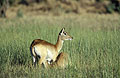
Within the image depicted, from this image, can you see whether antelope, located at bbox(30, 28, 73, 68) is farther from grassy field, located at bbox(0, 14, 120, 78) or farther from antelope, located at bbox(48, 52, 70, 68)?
grassy field, located at bbox(0, 14, 120, 78)

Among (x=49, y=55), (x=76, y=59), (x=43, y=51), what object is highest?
(x=43, y=51)

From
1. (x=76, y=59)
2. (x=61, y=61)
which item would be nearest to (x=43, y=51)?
(x=61, y=61)

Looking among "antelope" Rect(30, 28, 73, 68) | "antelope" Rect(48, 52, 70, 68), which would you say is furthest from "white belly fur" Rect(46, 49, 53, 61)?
"antelope" Rect(48, 52, 70, 68)

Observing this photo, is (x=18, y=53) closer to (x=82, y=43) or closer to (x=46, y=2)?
(x=82, y=43)

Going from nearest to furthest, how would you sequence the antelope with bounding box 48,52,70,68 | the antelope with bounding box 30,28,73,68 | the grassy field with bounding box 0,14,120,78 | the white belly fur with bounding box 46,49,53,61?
the grassy field with bounding box 0,14,120,78 < the antelope with bounding box 30,28,73,68 < the white belly fur with bounding box 46,49,53,61 < the antelope with bounding box 48,52,70,68

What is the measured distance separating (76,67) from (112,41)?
2338 millimetres

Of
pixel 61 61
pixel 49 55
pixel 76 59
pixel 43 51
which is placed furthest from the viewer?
pixel 76 59

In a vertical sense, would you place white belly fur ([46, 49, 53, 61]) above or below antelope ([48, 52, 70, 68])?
above

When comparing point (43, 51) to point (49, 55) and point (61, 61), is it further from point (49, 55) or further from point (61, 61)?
point (61, 61)

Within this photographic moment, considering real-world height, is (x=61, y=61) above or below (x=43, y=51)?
below

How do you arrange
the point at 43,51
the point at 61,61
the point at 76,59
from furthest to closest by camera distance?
1. the point at 76,59
2. the point at 61,61
3. the point at 43,51

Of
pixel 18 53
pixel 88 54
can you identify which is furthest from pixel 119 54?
pixel 18 53

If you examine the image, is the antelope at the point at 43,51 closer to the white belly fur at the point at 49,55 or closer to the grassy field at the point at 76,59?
the white belly fur at the point at 49,55

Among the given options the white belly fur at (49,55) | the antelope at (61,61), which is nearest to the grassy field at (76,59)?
the antelope at (61,61)
